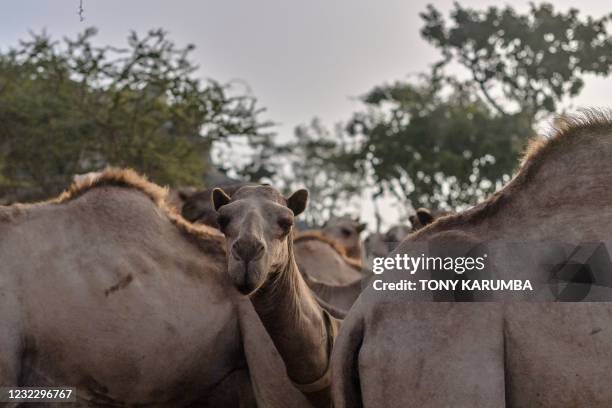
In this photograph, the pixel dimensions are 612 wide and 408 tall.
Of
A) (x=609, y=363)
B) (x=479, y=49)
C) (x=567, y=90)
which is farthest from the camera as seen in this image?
(x=479, y=49)

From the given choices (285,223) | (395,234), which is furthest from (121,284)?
(395,234)

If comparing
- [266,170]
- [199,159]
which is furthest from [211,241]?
[266,170]

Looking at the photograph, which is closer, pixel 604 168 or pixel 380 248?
pixel 604 168

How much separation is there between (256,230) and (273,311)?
2.01ft

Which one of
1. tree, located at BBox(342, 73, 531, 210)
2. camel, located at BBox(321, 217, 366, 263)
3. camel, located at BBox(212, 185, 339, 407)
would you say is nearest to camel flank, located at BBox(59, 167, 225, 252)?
camel, located at BBox(212, 185, 339, 407)

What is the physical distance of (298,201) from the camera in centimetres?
590

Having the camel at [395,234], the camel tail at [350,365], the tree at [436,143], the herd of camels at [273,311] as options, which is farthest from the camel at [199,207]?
the tree at [436,143]

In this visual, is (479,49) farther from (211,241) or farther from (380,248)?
(211,241)

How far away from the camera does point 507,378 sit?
451 centimetres

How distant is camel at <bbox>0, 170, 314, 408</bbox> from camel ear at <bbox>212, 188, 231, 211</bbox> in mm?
903

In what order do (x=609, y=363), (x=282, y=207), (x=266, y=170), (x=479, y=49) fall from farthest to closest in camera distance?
(x=479, y=49)
(x=266, y=170)
(x=282, y=207)
(x=609, y=363)

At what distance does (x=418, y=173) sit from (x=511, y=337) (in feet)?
97.9

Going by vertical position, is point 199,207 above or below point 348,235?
below

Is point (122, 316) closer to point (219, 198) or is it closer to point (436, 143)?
point (219, 198)
